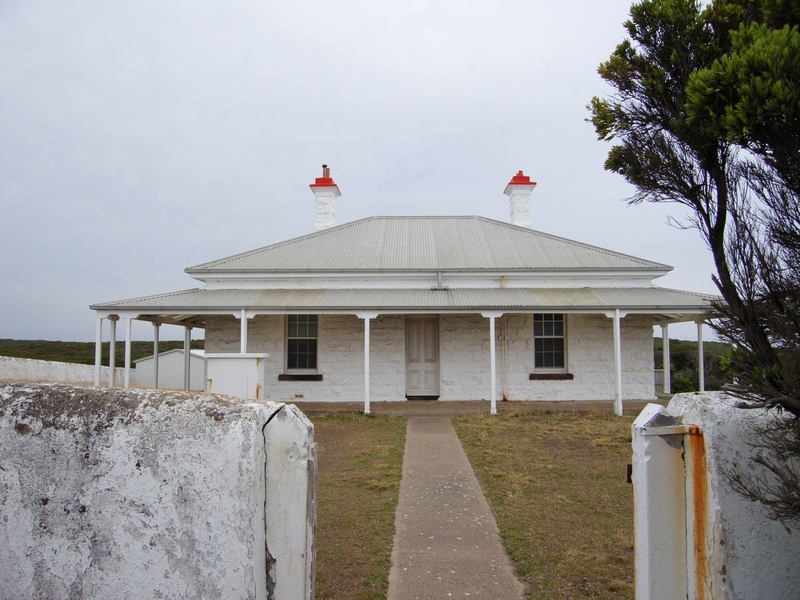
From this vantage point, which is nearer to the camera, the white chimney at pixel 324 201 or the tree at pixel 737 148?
the tree at pixel 737 148

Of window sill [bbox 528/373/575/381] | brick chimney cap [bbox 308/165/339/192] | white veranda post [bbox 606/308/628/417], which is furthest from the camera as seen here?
brick chimney cap [bbox 308/165/339/192]

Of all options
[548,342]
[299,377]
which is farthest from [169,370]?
[548,342]

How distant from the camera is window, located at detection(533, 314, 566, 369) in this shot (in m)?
14.6

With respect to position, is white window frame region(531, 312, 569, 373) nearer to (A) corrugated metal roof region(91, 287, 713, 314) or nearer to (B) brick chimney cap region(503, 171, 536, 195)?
(A) corrugated metal roof region(91, 287, 713, 314)

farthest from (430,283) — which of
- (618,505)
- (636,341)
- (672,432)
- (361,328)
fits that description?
(672,432)

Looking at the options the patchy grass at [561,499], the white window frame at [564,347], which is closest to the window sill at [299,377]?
the patchy grass at [561,499]

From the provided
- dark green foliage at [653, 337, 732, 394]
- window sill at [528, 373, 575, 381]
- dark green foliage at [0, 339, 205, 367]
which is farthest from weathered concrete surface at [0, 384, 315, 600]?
dark green foliage at [0, 339, 205, 367]

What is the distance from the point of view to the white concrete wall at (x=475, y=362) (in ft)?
47.3

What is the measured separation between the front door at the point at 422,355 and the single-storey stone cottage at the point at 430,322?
0.03 metres

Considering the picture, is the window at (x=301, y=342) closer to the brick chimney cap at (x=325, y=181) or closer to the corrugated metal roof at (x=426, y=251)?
the corrugated metal roof at (x=426, y=251)

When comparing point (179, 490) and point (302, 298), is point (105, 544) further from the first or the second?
point (302, 298)

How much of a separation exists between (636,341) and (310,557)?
13410 millimetres

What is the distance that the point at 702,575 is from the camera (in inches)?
106

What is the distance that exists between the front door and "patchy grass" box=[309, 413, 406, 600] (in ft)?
12.0
